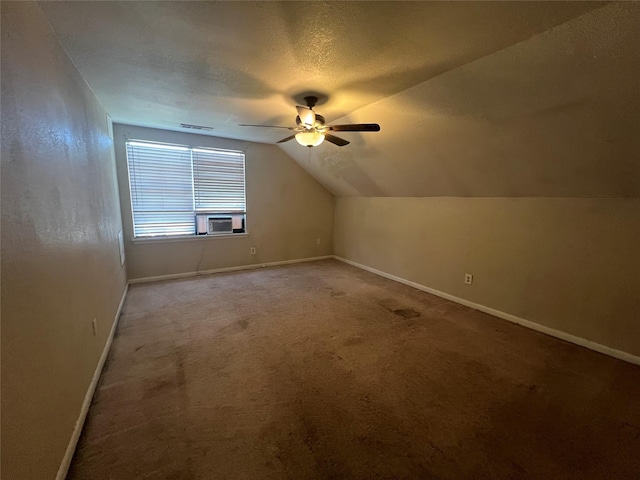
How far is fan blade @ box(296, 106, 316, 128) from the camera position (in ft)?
7.47

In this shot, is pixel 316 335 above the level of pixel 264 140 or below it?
below

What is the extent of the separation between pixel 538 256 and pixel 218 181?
458 cm

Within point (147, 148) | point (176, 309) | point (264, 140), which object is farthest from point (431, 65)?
point (147, 148)

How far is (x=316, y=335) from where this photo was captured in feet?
8.76

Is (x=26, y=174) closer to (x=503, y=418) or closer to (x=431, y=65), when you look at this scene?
(x=431, y=65)

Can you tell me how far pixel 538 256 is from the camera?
2.78 meters

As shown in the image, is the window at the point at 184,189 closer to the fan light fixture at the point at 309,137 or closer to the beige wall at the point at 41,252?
the beige wall at the point at 41,252

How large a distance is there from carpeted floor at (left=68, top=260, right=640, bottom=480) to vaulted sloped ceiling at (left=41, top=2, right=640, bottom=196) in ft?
5.54

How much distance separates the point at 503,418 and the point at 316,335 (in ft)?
5.12

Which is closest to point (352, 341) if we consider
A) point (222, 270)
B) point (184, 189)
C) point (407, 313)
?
point (407, 313)

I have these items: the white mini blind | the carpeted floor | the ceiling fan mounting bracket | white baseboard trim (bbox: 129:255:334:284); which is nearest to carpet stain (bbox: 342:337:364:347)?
the carpeted floor

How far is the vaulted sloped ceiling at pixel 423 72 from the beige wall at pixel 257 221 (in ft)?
Result: 3.74

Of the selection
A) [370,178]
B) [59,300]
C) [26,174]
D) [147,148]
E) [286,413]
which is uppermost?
[147,148]

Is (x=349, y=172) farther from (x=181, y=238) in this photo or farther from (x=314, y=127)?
(x=181, y=238)
